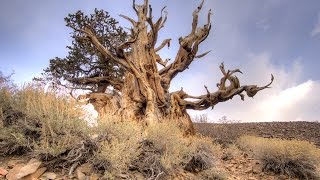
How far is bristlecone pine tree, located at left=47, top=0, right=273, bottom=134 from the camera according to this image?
11648 millimetres

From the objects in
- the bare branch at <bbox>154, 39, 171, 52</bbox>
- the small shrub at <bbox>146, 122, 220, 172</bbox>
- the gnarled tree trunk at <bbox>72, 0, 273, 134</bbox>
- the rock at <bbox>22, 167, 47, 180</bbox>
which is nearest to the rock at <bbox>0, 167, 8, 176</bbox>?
the rock at <bbox>22, 167, 47, 180</bbox>

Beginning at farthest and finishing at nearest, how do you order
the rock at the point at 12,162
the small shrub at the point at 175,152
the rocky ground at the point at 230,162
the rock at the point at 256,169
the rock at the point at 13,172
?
the rock at the point at 256,169, the small shrub at the point at 175,152, the rock at the point at 12,162, the rocky ground at the point at 230,162, the rock at the point at 13,172

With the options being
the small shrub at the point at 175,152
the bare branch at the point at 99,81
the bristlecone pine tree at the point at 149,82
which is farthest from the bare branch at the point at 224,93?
the small shrub at the point at 175,152

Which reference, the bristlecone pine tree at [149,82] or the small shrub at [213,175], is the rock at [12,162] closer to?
the small shrub at [213,175]

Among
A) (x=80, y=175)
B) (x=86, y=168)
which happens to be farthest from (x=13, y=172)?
(x=86, y=168)

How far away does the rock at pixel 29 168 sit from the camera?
504 cm

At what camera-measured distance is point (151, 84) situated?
12.1 metres

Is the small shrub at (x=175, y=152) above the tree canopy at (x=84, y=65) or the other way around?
the other way around

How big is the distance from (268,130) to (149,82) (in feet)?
23.2

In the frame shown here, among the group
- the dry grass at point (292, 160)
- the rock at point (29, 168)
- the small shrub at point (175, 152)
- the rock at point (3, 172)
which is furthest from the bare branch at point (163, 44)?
the rock at point (3, 172)

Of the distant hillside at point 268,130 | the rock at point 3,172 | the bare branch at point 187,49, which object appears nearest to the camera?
the rock at point 3,172

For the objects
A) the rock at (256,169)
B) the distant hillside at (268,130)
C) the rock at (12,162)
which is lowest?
the rock at (12,162)

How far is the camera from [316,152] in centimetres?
928

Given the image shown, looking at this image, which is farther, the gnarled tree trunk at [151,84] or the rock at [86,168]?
the gnarled tree trunk at [151,84]
